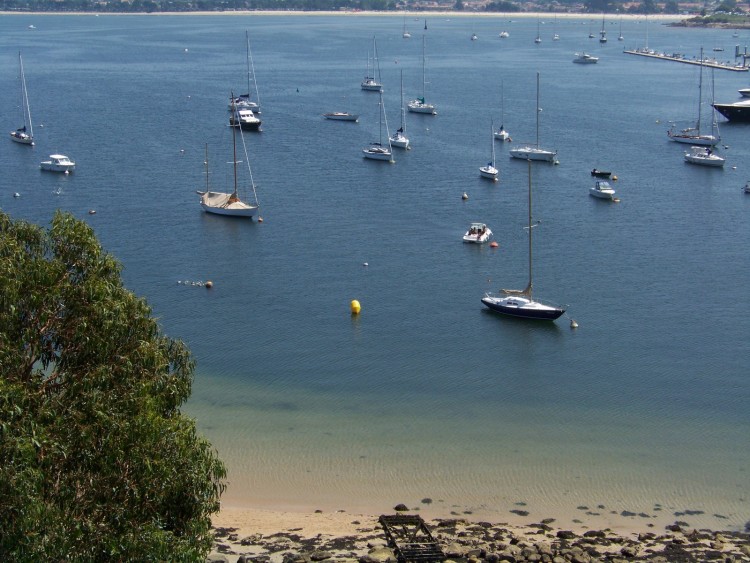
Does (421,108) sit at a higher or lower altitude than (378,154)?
higher

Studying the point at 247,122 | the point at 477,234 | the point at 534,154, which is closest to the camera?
the point at 477,234

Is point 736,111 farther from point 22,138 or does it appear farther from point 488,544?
point 488,544

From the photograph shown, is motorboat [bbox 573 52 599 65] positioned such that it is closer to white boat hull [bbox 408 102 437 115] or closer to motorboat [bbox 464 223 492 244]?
white boat hull [bbox 408 102 437 115]

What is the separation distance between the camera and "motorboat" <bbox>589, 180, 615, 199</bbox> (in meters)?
67.3

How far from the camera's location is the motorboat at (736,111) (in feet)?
330

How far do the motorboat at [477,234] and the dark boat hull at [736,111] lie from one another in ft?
165

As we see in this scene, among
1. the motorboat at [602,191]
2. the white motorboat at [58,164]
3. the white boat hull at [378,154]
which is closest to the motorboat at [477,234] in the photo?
the motorboat at [602,191]

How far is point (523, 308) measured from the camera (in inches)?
1804

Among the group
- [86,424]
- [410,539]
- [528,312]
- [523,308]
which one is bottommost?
[410,539]

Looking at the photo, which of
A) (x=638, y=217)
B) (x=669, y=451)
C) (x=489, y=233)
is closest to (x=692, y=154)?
(x=638, y=217)

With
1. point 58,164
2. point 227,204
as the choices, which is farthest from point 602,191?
point 58,164

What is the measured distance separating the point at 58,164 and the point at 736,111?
189 feet

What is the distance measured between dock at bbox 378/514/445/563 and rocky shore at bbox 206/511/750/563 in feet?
0.83

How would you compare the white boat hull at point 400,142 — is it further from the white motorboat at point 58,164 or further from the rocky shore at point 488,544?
the rocky shore at point 488,544
